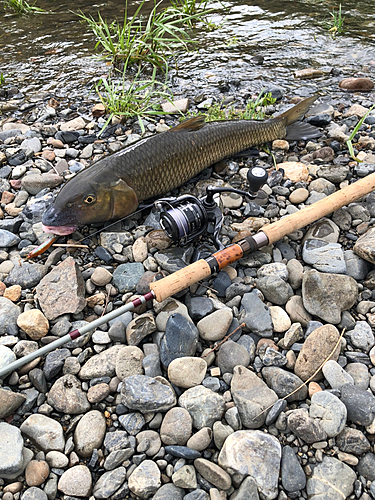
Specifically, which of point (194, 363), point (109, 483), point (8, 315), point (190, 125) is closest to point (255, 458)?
point (194, 363)

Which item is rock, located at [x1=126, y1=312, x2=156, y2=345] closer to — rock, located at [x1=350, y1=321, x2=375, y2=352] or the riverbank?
the riverbank

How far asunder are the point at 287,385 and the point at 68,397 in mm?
1374

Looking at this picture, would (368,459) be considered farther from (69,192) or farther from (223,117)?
(223,117)

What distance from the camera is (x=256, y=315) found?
305 centimetres

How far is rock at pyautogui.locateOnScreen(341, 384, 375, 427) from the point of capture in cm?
246

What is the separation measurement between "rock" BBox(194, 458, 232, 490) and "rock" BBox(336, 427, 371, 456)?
2.27 ft

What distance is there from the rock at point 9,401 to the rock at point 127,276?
43.1 inches

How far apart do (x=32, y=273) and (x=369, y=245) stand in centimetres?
274

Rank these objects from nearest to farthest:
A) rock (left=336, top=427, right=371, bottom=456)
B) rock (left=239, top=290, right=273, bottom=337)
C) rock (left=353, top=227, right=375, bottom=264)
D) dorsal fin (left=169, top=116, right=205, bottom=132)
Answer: rock (left=336, top=427, right=371, bottom=456) → rock (left=239, top=290, right=273, bottom=337) → rock (left=353, top=227, right=375, bottom=264) → dorsal fin (left=169, top=116, right=205, bottom=132)

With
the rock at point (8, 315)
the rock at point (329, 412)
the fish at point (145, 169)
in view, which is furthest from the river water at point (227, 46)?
the rock at point (329, 412)

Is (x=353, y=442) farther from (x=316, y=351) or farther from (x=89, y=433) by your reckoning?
(x=89, y=433)

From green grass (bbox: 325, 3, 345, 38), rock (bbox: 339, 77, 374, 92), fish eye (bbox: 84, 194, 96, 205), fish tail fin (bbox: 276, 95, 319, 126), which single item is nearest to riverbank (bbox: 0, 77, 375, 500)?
fish eye (bbox: 84, 194, 96, 205)

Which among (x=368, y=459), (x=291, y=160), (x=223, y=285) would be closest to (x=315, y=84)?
(x=291, y=160)

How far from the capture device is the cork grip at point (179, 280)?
296cm
